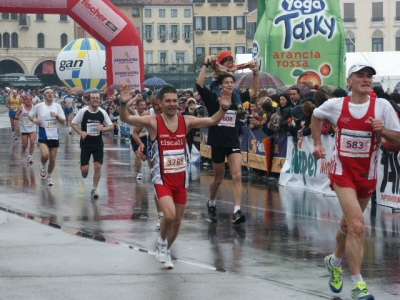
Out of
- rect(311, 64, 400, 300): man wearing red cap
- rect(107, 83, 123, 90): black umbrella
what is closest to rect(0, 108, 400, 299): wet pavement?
rect(311, 64, 400, 300): man wearing red cap

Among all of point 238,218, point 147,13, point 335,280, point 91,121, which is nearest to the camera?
point 335,280

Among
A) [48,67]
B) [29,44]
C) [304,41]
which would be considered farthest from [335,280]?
[29,44]

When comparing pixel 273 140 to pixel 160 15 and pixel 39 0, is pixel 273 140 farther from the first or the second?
pixel 160 15

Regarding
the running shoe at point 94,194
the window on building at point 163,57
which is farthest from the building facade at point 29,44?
the running shoe at point 94,194

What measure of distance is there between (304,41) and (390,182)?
11389 millimetres

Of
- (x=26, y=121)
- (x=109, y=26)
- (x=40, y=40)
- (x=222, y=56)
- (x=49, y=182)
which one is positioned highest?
(x=40, y=40)

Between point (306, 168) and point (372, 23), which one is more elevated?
point (372, 23)

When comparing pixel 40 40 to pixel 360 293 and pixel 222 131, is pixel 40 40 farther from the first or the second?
pixel 360 293

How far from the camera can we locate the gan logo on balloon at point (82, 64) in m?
66.7

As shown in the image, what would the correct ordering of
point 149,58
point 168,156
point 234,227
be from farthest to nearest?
1. point 149,58
2. point 234,227
3. point 168,156

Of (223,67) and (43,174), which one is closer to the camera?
(223,67)

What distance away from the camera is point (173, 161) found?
9211 millimetres

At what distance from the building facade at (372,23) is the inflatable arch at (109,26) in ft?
209

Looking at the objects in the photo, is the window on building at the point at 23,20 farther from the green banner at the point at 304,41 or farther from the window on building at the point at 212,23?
the green banner at the point at 304,41
